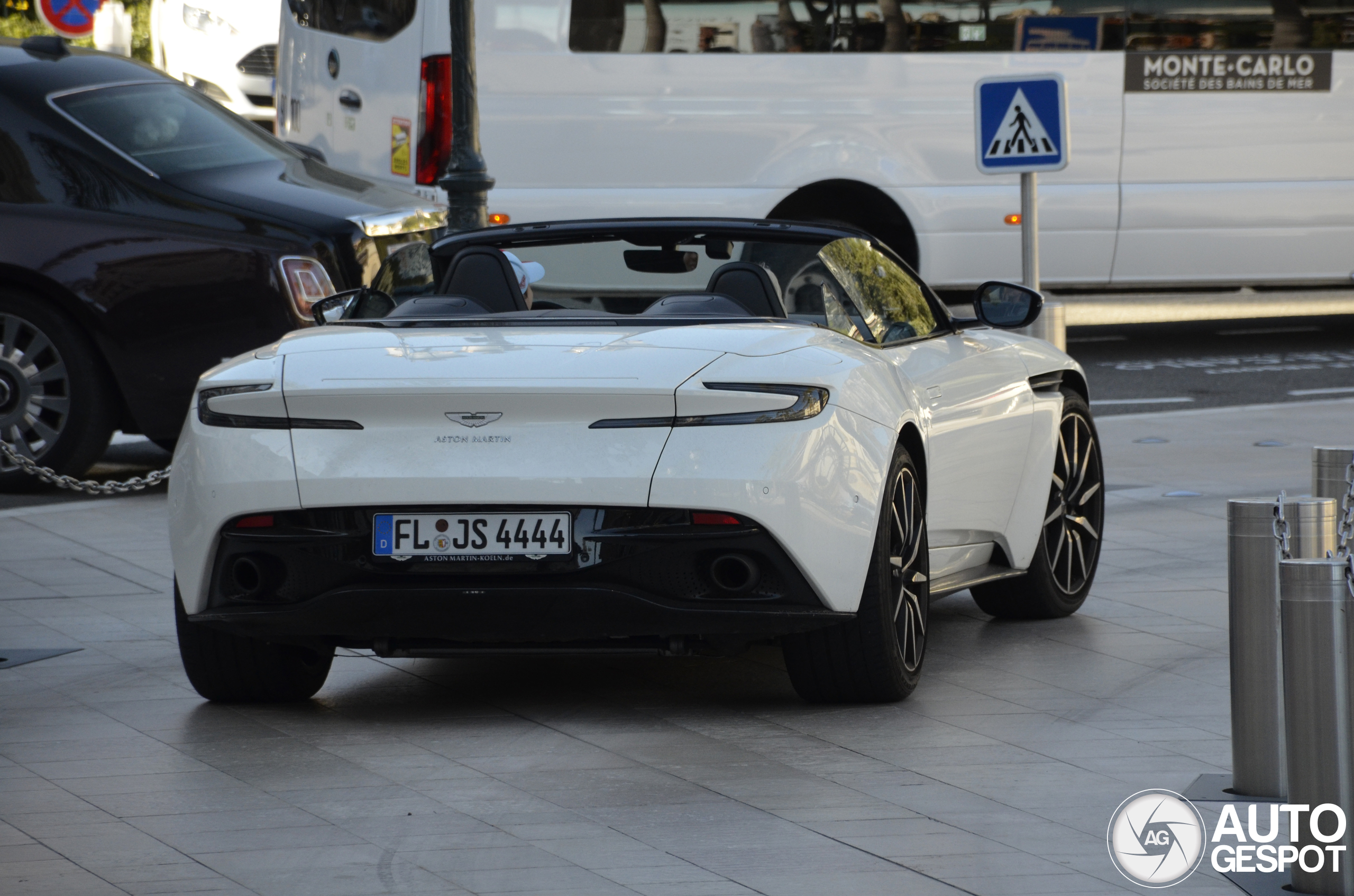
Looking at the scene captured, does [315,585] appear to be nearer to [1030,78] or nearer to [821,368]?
[821,368]

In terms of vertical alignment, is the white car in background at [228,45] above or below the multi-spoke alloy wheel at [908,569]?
above

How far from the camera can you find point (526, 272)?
20.8 feet

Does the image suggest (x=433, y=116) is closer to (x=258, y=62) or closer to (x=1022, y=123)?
(x=1022, y=123)

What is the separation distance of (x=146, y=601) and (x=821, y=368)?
309cm

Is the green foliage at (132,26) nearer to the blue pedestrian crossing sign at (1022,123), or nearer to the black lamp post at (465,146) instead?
the black lamp post at (465,146)

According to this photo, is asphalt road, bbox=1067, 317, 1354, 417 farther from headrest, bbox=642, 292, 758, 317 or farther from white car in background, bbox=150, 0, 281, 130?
white car in background, bbox=150, 0, 281, 130

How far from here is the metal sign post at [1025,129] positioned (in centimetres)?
1081

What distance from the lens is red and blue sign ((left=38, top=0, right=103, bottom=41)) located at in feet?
64.3

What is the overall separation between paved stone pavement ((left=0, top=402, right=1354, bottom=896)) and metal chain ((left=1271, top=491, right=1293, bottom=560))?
0.63 metres

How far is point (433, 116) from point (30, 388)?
566cm

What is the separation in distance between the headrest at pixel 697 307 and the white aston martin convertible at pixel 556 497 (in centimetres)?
1

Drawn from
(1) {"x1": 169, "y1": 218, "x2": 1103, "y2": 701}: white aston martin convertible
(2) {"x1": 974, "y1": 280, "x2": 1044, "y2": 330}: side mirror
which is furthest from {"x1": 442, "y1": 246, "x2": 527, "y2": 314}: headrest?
(2) {"x1": 974, "y1": 280, "x2": 1044, "y2": 330}: side mirror

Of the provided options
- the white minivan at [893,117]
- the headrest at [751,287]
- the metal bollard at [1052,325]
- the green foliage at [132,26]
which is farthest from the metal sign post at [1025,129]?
the green foliage at [132,26]

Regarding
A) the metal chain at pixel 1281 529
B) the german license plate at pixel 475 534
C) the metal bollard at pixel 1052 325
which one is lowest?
the metal bollard at pixel 1052 325
